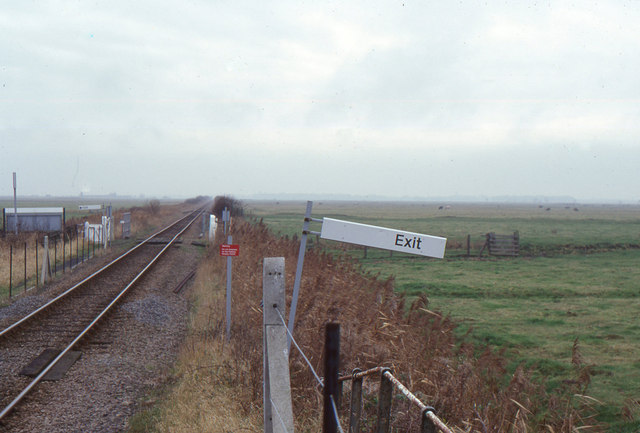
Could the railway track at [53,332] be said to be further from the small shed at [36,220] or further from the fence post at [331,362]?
the small shed at [36,220]

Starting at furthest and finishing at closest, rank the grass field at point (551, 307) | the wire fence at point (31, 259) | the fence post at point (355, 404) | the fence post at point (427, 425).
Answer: the wire fence at point (31, 259) < the grass field at point (551, 307) < the fence post at point (355, 404) < the fence post at point (427, 425)

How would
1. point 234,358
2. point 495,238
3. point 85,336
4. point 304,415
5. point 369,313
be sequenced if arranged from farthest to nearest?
point 495,238 → point 85,336 → point 369,313 → point 234,358 → point 304,415

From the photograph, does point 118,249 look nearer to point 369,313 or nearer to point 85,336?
point 85,336

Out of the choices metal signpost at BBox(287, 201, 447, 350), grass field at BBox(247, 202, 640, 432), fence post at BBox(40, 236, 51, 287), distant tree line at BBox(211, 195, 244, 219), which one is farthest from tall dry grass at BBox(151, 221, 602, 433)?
distant tree line at BBox(211, 195, 244, 219)

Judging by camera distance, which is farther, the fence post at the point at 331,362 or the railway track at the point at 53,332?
the railway track at the point at 53,332

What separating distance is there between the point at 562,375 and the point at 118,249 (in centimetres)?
2241

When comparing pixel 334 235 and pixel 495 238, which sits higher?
pixel 334 235

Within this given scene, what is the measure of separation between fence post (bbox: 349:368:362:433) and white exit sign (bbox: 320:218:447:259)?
1.23m

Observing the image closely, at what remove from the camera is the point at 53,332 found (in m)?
11.3

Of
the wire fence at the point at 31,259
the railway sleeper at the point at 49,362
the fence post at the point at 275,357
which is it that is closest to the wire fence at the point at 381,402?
the fence post at the point at 275,357

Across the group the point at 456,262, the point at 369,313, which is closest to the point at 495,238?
the point at 456,262

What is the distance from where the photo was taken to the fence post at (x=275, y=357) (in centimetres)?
367

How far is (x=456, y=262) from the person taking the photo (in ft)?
95.5

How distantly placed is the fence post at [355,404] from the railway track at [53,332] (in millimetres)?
5552
